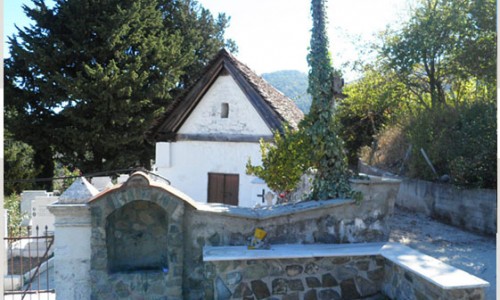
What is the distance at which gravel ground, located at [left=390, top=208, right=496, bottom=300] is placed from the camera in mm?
4992

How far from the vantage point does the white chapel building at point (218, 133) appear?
36.0ft

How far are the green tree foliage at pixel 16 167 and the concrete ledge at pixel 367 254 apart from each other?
48.9 ft

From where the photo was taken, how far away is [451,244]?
20.2 feet

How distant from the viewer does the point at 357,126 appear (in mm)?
14789

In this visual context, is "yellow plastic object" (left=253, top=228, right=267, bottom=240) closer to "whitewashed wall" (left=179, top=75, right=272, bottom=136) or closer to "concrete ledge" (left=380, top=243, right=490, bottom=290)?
"concrete ledge" (left=380, top=243, right=490, bottom=290)

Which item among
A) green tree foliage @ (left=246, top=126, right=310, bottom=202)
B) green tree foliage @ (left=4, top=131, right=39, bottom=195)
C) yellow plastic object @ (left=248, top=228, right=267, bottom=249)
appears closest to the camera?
yellow plastic object @ (left=248, top=228, right=267, bottom=249)

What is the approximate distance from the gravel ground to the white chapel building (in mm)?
4034

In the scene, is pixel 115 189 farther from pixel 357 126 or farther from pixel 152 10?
pixel 152 10

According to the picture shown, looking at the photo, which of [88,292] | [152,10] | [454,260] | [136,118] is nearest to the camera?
[88,292]

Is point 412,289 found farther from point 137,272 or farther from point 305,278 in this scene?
point 137,272

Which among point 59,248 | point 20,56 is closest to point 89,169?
point 20,56

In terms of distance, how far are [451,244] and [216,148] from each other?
22.0 ft

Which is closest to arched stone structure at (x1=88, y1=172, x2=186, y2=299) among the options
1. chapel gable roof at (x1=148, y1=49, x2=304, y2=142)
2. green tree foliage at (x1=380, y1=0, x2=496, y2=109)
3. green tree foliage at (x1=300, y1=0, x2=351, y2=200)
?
green tree foliage at (x1=300, y1=0, x2=351, y2=200)

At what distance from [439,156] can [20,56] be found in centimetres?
1430
